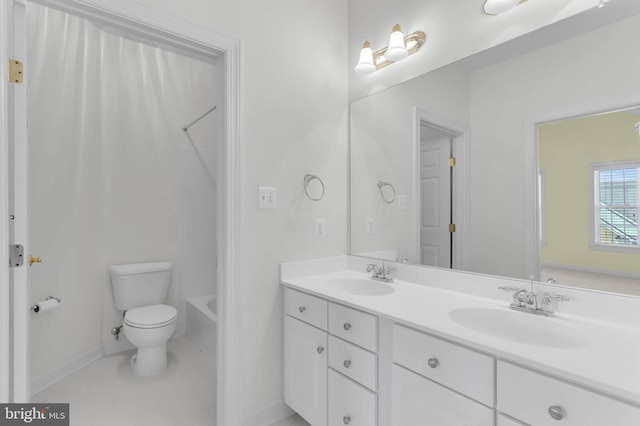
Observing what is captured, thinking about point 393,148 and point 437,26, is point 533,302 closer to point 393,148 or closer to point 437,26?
point 393,148

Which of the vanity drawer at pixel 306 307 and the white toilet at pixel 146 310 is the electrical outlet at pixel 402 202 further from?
the white toilet at pixel 146 310

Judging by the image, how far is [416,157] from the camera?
1817 millimetres

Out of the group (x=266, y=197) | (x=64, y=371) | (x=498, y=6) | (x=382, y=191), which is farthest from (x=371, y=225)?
(x=64, y=371)

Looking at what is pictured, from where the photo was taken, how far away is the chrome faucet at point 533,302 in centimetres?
121

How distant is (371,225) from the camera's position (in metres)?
2.03

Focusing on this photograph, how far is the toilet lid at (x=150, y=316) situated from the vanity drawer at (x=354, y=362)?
1.47m

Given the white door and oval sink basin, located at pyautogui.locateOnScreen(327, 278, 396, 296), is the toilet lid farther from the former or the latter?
the white door

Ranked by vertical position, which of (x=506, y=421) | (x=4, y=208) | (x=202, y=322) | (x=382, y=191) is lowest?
(x=202, y=322)

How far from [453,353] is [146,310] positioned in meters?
2.35

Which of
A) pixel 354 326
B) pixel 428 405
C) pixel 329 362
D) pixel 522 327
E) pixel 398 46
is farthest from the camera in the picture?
pixel 398 46

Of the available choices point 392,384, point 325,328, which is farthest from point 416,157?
point 392,384

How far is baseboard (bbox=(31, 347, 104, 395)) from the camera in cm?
211

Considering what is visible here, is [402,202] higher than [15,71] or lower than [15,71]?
lower

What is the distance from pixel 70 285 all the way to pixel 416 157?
266cm
